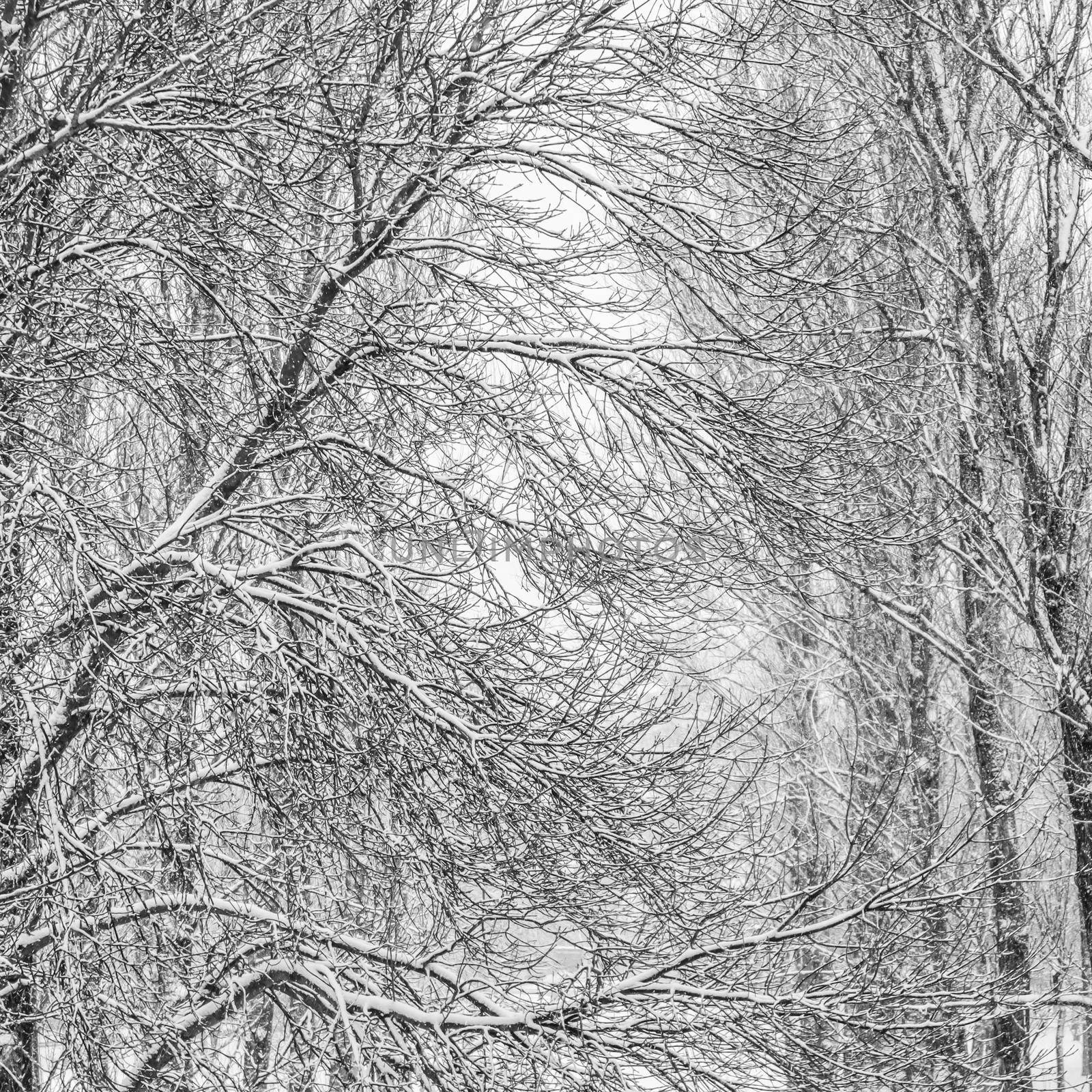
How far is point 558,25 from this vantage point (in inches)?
241

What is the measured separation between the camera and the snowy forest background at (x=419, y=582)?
15.4ft

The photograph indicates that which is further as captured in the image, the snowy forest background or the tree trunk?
the tree trunk

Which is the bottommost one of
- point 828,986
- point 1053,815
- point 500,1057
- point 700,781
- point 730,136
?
point 500,1057

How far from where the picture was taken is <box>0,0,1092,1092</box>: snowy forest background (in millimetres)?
4703

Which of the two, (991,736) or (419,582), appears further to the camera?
(991,736)

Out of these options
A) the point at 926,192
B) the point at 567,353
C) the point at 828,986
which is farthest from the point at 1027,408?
the point at 828,986

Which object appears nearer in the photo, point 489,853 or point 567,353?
point 489,853

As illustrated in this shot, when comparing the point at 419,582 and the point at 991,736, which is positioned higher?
the point at 991,736

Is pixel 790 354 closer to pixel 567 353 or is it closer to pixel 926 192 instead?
pixel 567 353

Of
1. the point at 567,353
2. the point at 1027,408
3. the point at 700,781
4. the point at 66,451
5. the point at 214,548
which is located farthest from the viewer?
the point at 1027,408

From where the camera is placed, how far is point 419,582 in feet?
19.7

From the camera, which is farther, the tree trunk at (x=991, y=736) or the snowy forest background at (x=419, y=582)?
the tree trunk at (x=991, y=736)

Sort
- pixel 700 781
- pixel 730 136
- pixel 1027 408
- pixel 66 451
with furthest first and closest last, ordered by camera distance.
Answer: pixel 1027 408
pixel 66 451
pixel 730 136
pixel 700 781

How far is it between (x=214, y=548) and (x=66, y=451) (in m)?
1.05
